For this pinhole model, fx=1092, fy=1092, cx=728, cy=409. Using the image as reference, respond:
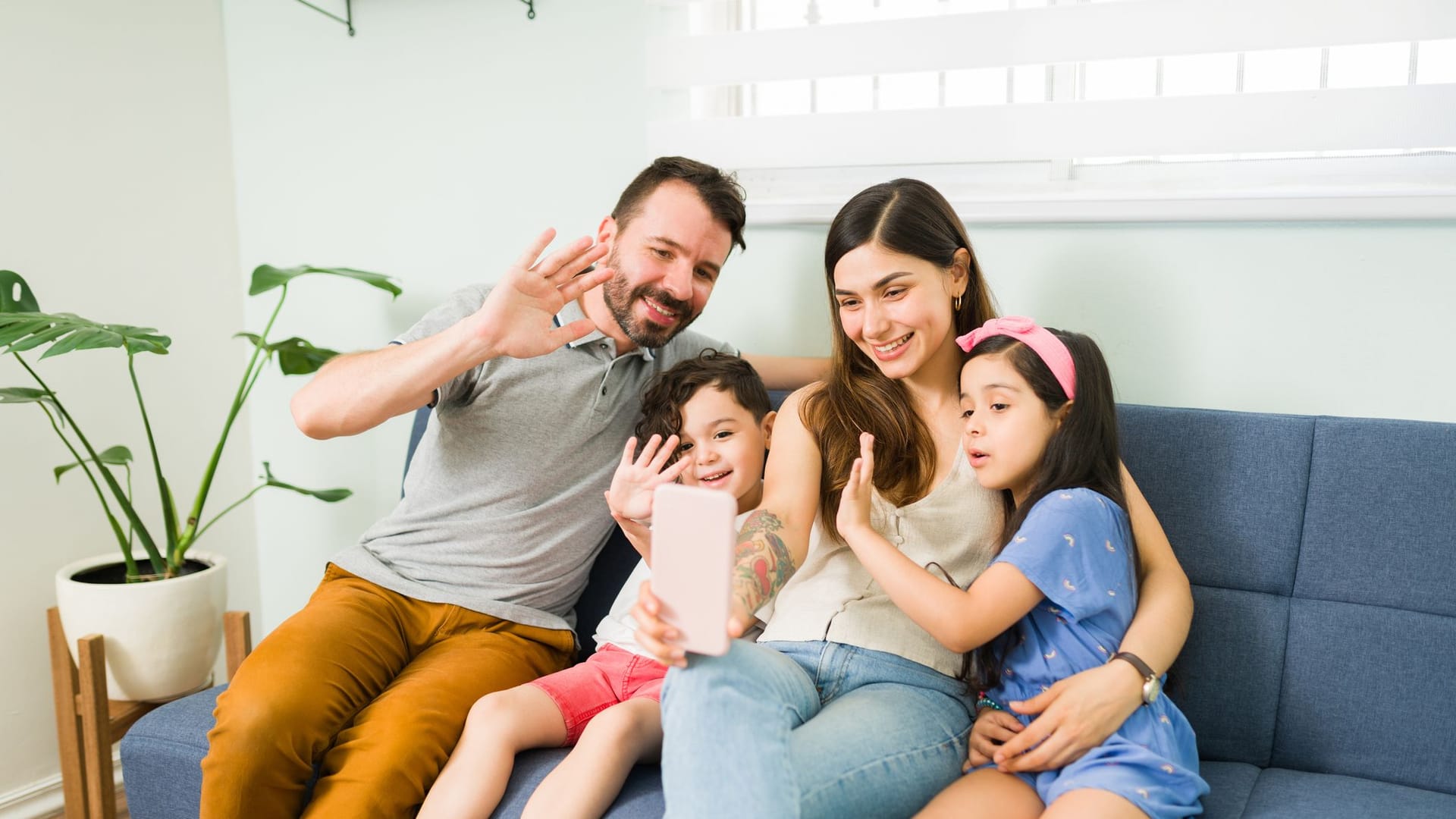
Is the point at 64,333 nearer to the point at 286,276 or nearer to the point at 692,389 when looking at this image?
the point at 286,276

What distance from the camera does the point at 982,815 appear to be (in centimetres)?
126

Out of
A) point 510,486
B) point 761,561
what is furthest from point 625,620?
point 761,561

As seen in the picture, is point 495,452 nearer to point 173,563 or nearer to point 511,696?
point 511,696

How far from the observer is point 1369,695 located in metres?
1.50

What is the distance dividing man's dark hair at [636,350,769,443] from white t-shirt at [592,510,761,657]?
182 millimetres

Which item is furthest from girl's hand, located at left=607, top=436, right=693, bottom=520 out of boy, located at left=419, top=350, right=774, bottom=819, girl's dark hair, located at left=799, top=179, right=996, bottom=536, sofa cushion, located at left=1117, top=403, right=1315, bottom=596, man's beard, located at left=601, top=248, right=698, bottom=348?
sofa cushion, located at left=1117, top=403, right=1315, bottom=596

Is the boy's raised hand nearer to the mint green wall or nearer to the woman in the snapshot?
the woman

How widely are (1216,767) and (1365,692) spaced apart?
0.74 ft

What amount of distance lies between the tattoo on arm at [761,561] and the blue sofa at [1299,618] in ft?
0.98

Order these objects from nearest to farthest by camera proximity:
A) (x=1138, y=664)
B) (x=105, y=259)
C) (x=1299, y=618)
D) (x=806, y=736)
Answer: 1. (x=806, y=736)
2. (x=1138, y=664)
3. (x=1299, y=618)
4. (x=105, y=259)

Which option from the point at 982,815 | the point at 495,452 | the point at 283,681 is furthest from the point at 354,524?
the point at 982,815

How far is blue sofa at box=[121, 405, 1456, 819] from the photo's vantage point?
148cm

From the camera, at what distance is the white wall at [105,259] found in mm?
2184

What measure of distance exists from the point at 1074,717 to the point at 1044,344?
48 centimetres
